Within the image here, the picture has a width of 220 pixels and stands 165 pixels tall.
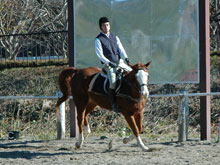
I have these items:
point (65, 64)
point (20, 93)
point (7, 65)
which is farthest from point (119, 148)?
point (7, 65)

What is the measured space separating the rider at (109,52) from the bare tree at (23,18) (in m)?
9.32

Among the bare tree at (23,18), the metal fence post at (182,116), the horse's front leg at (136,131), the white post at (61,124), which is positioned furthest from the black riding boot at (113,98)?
the bare tree at (23,18)

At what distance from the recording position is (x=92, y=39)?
9500 millimetres

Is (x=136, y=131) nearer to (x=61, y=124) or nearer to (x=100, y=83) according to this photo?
(x=100, y=83)

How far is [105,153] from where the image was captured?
302 inches

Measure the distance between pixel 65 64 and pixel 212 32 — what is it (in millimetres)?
5945

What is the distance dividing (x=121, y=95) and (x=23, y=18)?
11.8m

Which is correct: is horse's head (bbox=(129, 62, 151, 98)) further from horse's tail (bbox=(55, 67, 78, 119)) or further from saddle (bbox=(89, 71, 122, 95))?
horse's tail (bbox=(55, 67, 78, 119))

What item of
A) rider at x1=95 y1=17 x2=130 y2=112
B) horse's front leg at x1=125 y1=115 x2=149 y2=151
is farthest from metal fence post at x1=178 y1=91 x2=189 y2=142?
rider at x1=95 y1=17 x2=130 y2=112

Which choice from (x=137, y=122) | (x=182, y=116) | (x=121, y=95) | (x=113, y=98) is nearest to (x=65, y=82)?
(x=113, y=98)

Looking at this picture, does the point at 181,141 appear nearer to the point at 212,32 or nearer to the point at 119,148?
the point at 119,148

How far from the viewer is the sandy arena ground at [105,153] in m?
6.93

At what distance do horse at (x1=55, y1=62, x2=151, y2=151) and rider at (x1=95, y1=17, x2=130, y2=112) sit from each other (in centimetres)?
14

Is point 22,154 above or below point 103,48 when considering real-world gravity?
below
